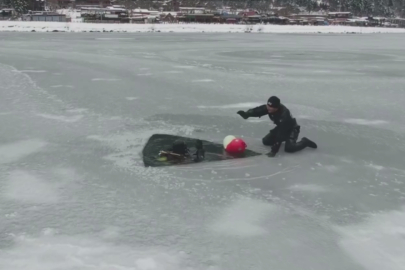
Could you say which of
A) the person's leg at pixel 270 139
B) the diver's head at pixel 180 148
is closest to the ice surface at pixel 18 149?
the diver's head at pixel 180 148

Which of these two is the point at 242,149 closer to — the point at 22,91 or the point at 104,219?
the point at 104,219

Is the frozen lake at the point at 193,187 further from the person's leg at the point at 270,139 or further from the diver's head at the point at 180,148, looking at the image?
the diver's head at the point at 180,148

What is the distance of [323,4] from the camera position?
79.6 meters

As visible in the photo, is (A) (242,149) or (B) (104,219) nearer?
(B) (104,219)

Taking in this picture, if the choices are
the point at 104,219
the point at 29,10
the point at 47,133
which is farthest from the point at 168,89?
the point at 29,10

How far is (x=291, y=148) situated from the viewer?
Result: 3.95 m

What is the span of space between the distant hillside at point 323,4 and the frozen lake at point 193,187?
2413 inches

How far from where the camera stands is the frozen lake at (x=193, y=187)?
225cm

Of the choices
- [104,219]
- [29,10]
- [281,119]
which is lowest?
[104,219]

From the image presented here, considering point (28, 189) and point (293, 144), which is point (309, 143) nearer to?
point (293, 144)

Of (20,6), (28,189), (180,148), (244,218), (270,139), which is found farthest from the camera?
(20,6)

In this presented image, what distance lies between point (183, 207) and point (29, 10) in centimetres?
4888

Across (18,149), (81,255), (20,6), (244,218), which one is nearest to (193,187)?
(244,218)

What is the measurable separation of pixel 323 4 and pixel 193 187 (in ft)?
272
